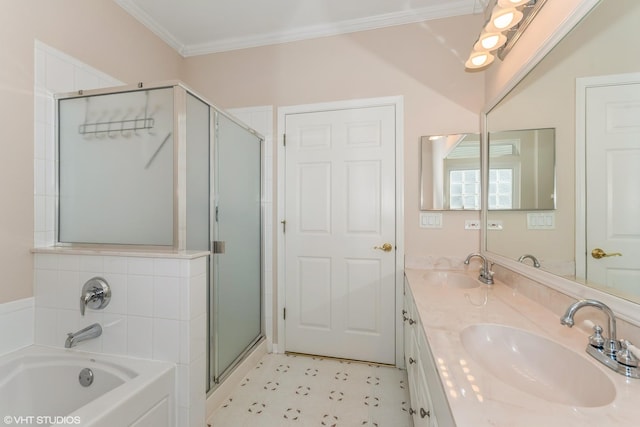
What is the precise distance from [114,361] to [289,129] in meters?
1.92

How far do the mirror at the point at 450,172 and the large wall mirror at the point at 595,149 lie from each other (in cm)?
64

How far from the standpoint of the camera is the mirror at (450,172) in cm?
205

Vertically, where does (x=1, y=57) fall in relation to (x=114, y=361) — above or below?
above

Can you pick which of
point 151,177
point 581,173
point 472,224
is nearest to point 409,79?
point 472,224

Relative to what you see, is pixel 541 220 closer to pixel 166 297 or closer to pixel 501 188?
pixel 501 188

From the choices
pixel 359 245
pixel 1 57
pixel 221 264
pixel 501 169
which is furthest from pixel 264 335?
pixel 1 57

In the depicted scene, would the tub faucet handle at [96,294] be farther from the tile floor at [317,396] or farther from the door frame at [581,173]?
the door frame at [581,173]

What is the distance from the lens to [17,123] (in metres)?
1.43

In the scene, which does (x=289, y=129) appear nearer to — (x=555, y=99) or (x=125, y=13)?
(x=125, y=13)

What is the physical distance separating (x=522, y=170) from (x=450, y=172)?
1.83ft

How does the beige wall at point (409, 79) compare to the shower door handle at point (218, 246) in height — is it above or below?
above

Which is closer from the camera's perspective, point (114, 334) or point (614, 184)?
point (614, 184)

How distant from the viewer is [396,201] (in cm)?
218

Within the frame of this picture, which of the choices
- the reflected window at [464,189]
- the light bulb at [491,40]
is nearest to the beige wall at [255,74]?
the reflected window at [464,189]
